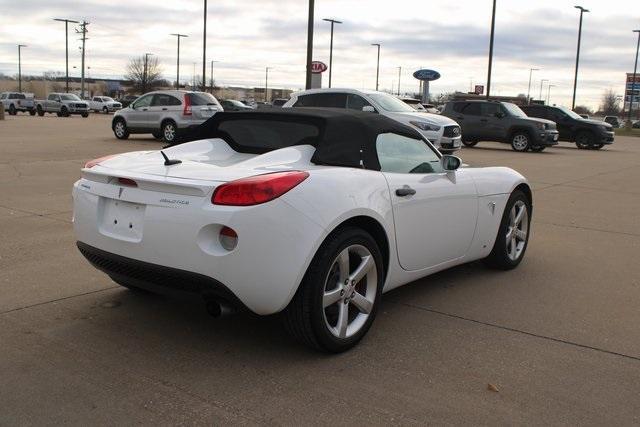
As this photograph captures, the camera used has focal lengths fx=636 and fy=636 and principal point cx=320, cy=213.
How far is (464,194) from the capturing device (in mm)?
4867

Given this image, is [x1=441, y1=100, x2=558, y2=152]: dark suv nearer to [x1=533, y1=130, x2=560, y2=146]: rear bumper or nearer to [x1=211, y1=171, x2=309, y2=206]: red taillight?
[x1=533, y1=130, x2=560, y2=146]: rear bumper

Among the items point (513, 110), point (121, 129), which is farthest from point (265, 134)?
point (513, 110)

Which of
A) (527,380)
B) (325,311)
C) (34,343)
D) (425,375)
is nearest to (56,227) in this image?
(34,343)

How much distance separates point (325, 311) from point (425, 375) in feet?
2.29

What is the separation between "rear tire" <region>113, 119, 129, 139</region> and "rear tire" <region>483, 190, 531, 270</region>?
17416 millimetres

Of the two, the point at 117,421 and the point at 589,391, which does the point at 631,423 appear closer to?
the point at 589,391

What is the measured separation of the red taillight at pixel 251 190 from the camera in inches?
131

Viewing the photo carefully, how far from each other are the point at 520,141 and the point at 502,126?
0.85m

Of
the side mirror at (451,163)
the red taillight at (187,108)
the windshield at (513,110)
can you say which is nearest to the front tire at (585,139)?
the windshield at (513,110)

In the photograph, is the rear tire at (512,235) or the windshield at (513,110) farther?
the windshield at (513,110)

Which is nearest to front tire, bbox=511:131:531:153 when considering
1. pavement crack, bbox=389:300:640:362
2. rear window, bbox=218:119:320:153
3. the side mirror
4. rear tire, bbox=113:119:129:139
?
rear tire, bbox=113:119:129:139

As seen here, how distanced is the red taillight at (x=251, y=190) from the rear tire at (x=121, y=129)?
61.5 feet

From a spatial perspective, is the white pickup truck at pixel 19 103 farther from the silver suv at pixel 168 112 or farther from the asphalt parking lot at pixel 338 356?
the asphalt parking lot at pixel 338 356

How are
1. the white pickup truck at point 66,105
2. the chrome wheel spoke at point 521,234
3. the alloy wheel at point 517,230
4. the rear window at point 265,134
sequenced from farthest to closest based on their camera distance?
the white pickup truck at point 66,105 → the chrome wheel spoke at point 521,234 → the alloy wheel at point 517,230 → the rear window at point 265,134
